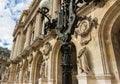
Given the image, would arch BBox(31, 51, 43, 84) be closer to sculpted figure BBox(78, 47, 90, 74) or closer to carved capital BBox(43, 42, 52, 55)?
carved capital BBox(43, 42, 52, 55)

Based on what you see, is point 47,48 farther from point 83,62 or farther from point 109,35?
point 109,35

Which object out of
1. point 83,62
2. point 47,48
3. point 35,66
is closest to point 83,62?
point 83,62

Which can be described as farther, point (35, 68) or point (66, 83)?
point (35, 68)

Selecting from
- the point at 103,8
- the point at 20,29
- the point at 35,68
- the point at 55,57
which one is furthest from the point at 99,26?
the point at 20,29

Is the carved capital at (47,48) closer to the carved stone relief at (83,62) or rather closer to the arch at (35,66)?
the arch at (35,66)

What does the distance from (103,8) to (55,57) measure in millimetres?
4613

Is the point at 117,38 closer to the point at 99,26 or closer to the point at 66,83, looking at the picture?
the point at 99,26

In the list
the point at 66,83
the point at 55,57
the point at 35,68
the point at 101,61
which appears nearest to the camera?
the point at 66,83

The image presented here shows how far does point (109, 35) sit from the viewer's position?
299 inches

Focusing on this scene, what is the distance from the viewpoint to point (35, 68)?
1384 centimetres

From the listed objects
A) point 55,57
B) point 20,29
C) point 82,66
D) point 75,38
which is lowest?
point 82,66

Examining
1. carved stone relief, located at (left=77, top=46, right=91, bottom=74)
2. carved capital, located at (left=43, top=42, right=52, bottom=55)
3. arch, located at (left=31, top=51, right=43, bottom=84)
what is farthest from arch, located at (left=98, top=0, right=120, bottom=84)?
arch, located at (left=31, top=51, right=43, bottom=84)

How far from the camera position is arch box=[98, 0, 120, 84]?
695 centimetres

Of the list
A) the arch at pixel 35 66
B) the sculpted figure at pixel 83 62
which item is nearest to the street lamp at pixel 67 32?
the sculpted figure at pixel 83 62
